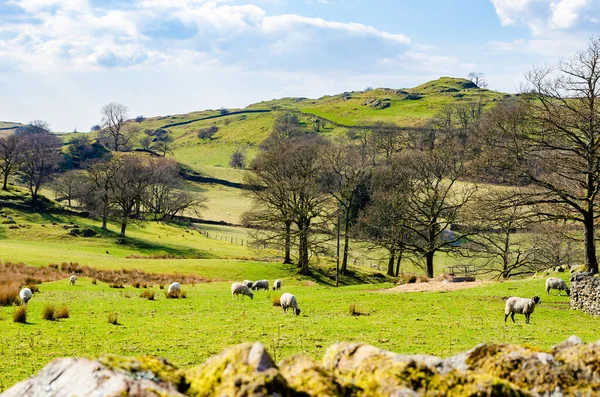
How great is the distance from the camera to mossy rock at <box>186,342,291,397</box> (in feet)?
13.1

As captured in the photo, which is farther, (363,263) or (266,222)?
(363,263)

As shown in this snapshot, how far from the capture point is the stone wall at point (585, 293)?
25.5m

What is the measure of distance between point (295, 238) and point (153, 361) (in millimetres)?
55910

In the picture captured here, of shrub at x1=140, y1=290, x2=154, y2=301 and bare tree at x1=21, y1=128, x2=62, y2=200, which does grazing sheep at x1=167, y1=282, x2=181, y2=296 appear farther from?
bare tree at x1=21, y1=128, x2=62, y2=200

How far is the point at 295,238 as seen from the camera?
60.5 m

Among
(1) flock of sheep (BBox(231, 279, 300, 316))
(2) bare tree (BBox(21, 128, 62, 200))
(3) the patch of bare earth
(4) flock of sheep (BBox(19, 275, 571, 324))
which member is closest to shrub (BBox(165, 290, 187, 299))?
(4) flock of sheep (BBox(19, 275, 571, 324))

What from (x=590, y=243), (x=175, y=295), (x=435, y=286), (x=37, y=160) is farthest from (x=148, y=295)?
(x=37, y=160)

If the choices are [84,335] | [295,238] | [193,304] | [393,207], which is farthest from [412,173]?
[84,335]

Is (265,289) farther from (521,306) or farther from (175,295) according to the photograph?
(521,306)

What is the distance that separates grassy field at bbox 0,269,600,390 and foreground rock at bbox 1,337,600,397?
32.3ft

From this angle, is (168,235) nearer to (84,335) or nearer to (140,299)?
(140,299)

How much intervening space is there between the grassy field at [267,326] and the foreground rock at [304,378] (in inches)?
388

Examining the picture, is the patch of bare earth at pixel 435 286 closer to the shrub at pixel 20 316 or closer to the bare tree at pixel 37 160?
the shrub at pixel 20 316

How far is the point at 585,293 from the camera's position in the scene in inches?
1038
